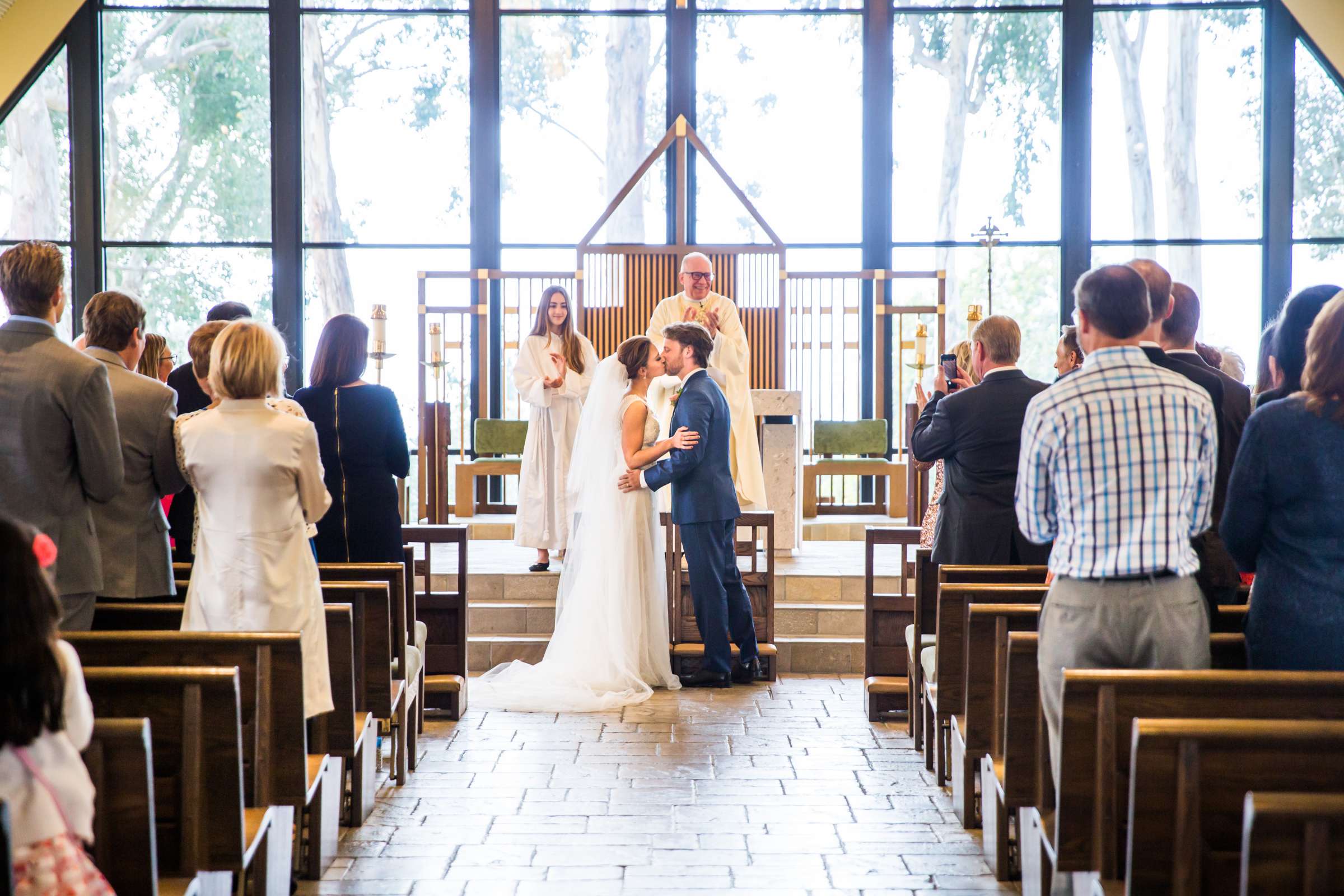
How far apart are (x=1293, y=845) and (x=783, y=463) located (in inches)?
237

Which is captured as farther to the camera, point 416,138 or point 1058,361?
point 416,138

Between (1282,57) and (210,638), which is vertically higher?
(1282,57)

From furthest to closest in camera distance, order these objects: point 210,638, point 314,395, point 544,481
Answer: point 544,481 < point 314,395 < point 210,638

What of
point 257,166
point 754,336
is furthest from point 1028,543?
point 257,166

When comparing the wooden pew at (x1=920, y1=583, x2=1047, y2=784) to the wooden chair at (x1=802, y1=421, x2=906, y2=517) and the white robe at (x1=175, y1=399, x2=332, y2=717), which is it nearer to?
the white robe at (x1=175, y1=399, x2=332, y2=717)

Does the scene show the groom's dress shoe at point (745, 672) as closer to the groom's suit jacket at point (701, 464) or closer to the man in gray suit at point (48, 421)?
the groom's suit jacket at point (701, 464)

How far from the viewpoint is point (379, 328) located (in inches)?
259

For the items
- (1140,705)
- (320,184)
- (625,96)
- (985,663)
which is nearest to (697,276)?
(625,96)

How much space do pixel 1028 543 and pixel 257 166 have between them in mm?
7594

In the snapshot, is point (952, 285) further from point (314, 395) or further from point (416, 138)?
point (314, 395)

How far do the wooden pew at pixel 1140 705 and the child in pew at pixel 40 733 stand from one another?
170 cm

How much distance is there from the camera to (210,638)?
2855 mm

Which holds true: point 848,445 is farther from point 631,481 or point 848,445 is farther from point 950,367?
point 950,367

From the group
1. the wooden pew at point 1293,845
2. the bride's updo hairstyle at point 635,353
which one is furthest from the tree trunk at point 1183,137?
the wooden pew at point 1293,845
